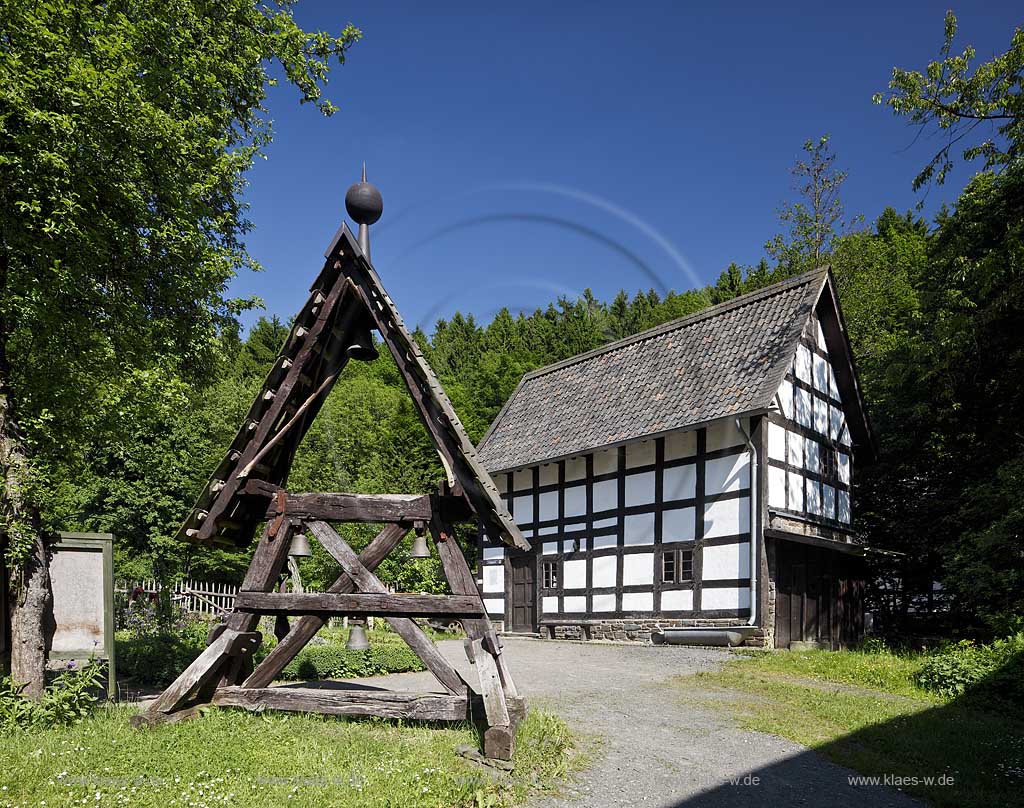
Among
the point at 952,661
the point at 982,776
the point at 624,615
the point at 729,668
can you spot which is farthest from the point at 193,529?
the point at 624,615

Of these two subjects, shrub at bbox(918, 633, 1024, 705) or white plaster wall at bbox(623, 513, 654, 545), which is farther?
white plaster wall at bbox(623, 513, 654, 545)

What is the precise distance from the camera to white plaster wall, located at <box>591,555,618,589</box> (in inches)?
760

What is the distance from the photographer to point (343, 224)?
24.2 ft

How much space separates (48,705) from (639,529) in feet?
45.9

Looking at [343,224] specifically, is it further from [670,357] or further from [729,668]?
[670,357]

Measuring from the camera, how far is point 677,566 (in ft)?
58.6

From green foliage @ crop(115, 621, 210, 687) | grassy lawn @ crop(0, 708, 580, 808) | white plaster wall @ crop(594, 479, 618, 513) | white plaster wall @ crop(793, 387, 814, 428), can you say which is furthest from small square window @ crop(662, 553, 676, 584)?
grassy lawn @ crop(0, 708, 580, 808)

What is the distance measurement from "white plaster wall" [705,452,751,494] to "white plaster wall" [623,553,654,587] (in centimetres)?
237

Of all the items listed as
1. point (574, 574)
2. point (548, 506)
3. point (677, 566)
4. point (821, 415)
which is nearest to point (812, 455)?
point (821, 415)

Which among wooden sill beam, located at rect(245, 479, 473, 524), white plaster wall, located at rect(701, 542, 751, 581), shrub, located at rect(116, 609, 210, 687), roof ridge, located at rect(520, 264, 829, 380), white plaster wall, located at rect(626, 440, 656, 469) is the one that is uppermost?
roof ridge, located at rect(520, 264, 829, 380)

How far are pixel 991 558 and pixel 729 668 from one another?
627cm

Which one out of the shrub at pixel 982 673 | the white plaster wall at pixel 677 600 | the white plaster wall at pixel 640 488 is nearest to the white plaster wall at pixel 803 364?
the white plaster wall at pixel 640 488

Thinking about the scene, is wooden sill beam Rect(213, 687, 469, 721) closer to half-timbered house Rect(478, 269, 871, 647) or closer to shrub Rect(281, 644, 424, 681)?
shrub Rect(281, 644, 424, 681)

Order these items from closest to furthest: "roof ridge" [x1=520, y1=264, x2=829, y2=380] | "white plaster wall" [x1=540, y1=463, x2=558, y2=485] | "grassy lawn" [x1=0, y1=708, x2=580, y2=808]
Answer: "grassy lawn" [x1=0, y1=708, x2=580, y2=808], "roof ridge" [x1=520, y1=264, x2=829, y2=380], "white plaster wall" [x1=540, y1=463, x2=558, y2=485]
